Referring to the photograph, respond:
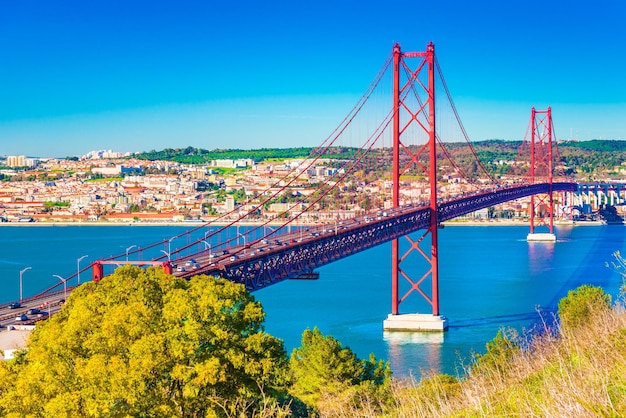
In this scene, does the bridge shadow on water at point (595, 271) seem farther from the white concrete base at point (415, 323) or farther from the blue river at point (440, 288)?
the white concrete base at point (415, 323)

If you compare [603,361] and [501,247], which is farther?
[501,247]

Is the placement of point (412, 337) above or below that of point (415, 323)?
below

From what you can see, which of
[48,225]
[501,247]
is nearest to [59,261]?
[501,247]

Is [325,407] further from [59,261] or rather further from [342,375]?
[59,261]

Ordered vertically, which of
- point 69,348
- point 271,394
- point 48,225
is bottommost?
point 48,225

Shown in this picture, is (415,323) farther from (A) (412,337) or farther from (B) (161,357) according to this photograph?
(B) (161,357)

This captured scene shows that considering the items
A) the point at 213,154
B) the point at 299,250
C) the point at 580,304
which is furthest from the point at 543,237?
the point at 213,154
